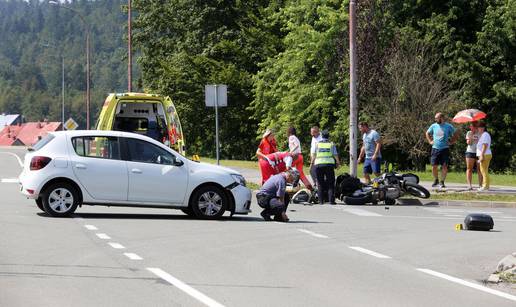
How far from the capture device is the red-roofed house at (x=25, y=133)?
133 m

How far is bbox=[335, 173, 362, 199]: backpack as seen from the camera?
81.6ft

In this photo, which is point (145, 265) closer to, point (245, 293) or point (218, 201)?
point (245, 293)

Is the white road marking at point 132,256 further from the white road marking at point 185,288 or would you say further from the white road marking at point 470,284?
the white road marking at point 470,284

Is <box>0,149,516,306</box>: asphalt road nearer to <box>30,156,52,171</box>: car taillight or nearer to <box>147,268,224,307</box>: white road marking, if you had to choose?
<box>147,268,224,307</box>: white road marking

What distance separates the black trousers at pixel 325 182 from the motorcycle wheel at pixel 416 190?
222 cm

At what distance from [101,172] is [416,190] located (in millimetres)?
9407

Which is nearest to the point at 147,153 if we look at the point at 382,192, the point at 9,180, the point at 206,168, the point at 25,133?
the point at 206,168

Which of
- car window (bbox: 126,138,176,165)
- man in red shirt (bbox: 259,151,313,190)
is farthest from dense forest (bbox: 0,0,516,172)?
car window (bbox: 126,138,176,165)

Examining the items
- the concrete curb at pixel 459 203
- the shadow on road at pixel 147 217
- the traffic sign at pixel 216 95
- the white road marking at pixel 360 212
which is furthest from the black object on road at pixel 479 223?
the traffic sign at pixel 216 95

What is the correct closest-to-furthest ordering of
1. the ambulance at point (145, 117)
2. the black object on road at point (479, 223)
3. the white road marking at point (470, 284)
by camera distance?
the white road marking at point (470, 284) → the black object on road at point (479, 223) → the ambulance at point (145, 117)

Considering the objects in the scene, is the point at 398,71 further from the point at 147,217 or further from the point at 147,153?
the point at 147,153

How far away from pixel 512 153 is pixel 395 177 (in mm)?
23413

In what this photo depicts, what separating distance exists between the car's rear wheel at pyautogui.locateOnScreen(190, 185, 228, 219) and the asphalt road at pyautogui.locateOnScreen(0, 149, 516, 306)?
365mm

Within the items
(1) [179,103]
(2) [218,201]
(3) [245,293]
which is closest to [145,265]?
(3) [245,293]
